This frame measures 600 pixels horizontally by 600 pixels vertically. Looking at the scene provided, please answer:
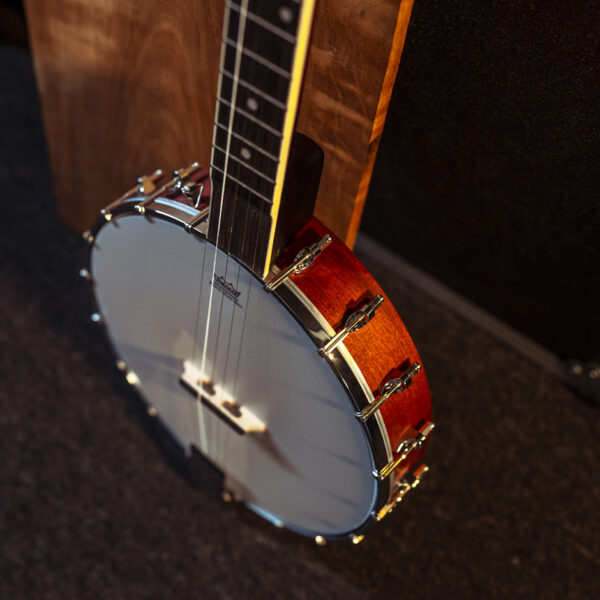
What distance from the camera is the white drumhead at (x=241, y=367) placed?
0.70 m

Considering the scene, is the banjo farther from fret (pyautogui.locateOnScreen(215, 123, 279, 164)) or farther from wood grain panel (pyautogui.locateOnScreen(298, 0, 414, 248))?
wood grain panel (pyautogui.locateOnScreen(298, 0, 414, 248))

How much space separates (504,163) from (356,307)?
1.21 feet

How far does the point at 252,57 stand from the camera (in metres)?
0.53

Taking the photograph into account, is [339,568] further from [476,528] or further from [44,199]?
[44,199]

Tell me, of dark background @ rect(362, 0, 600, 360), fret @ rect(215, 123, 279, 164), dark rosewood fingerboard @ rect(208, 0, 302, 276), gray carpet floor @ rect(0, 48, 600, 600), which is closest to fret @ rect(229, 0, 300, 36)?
dark rosewood fingerboard @ rect(208, 0, 302, 276)

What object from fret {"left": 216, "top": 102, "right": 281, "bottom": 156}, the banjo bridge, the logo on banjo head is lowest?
the banjo bridge

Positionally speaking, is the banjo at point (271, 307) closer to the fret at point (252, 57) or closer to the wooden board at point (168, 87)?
the fret at point (252, 57)

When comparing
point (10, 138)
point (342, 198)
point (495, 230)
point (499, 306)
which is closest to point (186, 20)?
point (342, 198)

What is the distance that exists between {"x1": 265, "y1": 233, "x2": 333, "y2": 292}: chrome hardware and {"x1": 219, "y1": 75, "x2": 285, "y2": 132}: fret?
135mm

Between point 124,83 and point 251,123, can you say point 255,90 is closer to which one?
point 251,123

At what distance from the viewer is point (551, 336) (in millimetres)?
1204

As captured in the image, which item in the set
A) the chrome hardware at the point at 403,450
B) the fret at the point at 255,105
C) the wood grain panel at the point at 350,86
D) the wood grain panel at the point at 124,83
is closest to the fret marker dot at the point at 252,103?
the fret at the point at 255,105

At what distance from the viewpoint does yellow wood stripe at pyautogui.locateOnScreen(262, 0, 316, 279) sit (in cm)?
48

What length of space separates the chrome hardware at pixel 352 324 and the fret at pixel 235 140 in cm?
16
